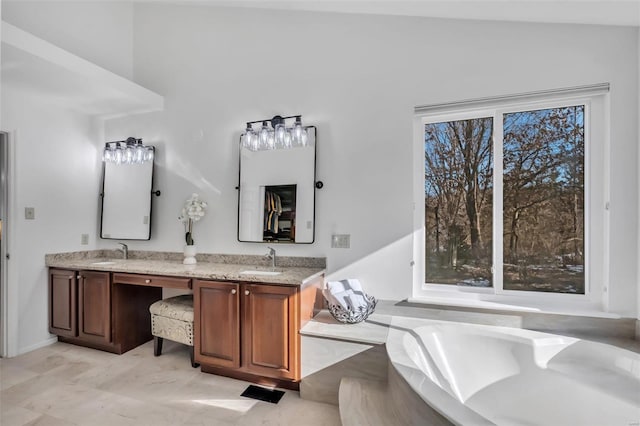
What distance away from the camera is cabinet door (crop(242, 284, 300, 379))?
2.03 metres

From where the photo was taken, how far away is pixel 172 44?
3123 millimetres

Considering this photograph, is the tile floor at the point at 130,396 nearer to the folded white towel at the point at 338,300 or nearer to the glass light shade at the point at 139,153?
the folded white towel at the point at 338,300

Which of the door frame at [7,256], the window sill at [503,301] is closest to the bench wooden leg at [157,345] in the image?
the door frame at [7,256]

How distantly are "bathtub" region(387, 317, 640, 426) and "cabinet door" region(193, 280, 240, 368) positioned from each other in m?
1.09

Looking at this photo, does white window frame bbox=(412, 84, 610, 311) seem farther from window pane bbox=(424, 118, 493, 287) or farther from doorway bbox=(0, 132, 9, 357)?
doorway bbox=(0, 132, 9, 357)

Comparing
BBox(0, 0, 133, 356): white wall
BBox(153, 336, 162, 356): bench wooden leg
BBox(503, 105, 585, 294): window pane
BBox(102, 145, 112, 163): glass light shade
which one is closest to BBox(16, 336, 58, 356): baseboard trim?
BBox(0, 0, 133, 356): white wall

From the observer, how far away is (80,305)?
2730 millimetres

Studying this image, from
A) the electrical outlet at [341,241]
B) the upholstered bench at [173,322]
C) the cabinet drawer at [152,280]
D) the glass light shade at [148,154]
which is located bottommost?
the upholstered bench at [173,322]

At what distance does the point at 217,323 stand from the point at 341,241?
111 centimetres

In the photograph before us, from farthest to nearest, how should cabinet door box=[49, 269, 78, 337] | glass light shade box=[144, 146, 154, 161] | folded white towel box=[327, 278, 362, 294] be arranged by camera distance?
glass light shade box=[144, 146, 154, 161], cabinet door box=[49, 269, 78, 337], folded white towel box=[327, 278, 362, 294]

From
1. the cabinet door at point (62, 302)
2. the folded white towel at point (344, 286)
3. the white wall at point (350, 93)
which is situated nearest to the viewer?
the white wall at point (350, 93)

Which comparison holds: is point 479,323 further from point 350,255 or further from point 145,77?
point 145,77

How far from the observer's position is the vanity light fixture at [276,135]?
2.52m

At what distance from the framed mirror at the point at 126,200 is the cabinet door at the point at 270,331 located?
165cm
